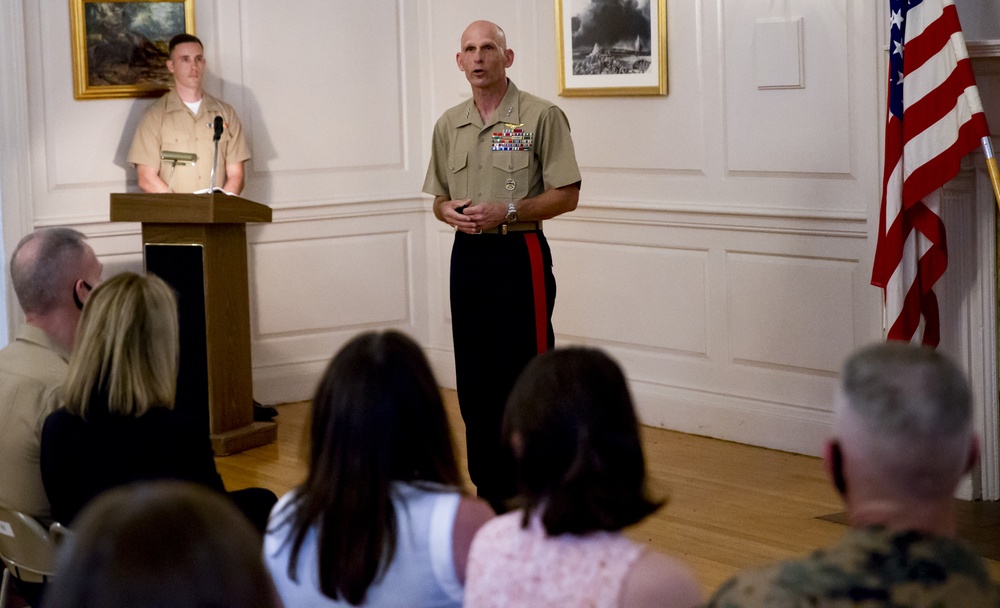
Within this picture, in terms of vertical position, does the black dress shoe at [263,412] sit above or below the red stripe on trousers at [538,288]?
below

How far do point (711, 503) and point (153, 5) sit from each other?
3.73 metres

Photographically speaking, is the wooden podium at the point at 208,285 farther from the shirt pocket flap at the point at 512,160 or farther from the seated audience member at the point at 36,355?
the seated audience member at the point at 36,355

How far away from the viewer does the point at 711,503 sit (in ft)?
16.1

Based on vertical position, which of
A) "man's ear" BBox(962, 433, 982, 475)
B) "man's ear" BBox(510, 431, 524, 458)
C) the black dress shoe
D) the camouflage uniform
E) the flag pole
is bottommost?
the black dress shoe

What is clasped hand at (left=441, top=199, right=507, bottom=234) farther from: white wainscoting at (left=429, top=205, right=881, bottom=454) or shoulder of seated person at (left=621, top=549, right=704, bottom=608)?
shoulder of seated person at (left=621, top=549, right=704, bottom=608)

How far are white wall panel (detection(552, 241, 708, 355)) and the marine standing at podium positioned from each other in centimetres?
177

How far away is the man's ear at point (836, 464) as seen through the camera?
1558 mm

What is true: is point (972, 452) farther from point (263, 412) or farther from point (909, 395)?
point (263, 412)

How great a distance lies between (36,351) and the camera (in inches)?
120

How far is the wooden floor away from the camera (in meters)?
4.36

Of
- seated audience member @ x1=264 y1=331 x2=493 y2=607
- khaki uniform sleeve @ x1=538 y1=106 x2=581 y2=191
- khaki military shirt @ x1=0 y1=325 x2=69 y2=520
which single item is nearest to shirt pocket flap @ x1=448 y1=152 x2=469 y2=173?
khaki uniform sleeve @ x1=538 y1=106 x2=581 y2=191

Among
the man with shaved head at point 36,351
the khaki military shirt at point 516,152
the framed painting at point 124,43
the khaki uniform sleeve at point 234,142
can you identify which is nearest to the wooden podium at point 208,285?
the khaki uniform sleeve at point 234,142

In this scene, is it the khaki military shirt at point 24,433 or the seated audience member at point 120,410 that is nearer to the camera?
the seated audience member at point 120,410

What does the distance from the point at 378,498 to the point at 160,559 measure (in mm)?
955
